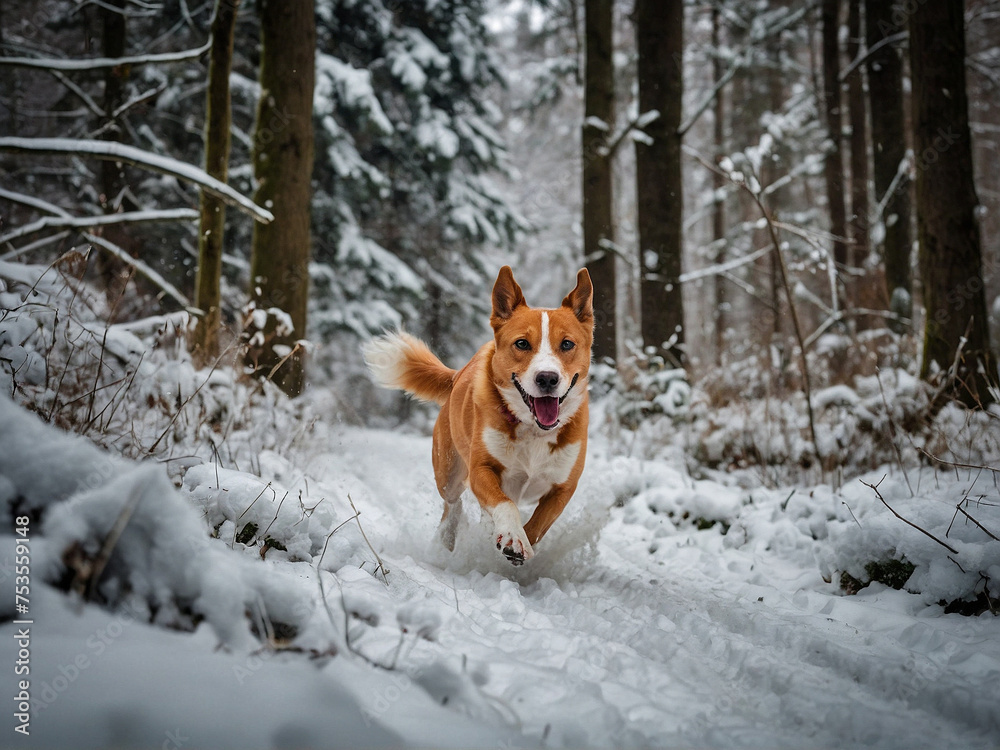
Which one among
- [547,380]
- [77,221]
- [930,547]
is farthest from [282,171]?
[930,547]

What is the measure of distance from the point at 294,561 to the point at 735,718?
1689 millimetres

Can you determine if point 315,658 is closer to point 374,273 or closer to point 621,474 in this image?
→ point 621,474

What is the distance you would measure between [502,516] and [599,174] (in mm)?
7164

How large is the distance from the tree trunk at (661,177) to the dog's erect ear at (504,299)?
4.16 meters

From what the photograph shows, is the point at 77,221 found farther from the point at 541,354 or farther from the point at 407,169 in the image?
the point at 407,169

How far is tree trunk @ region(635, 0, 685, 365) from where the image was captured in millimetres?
7520

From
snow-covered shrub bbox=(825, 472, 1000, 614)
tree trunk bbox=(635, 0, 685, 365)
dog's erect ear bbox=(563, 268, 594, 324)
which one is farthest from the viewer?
tree trunk bbox=(635, 0, 685, 365)

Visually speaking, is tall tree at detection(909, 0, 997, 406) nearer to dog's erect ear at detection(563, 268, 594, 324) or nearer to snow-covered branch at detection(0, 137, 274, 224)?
dog's erect ear at detection(563, 268, 594, 324)

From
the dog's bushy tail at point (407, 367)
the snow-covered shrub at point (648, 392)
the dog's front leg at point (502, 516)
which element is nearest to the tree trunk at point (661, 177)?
the snow-covered shrub at point (648, 392)

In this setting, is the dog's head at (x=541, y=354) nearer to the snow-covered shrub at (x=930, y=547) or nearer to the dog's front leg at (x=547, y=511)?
the dog's front leg at (x=547, y=511)

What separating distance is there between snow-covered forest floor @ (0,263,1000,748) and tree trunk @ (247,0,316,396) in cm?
243

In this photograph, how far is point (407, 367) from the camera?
448 centimetres

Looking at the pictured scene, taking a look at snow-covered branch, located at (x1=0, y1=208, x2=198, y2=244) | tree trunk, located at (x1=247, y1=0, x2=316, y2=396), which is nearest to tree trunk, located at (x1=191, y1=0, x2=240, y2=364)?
tree trunk, located at (x1=247, y1=0, x2=316, y2=396)

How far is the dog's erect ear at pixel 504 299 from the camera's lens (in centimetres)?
362
